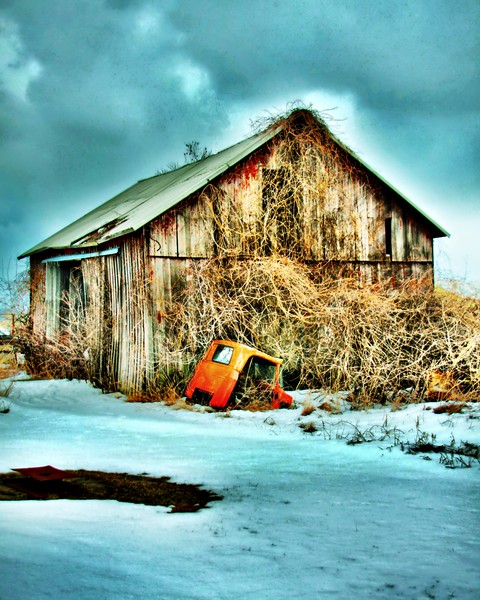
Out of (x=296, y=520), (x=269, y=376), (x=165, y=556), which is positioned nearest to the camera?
(x=165, y=556)

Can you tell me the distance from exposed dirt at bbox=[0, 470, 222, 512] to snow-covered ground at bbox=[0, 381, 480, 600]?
0.73ft

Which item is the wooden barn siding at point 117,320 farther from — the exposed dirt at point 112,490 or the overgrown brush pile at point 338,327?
the exposed dirt at point 112,490

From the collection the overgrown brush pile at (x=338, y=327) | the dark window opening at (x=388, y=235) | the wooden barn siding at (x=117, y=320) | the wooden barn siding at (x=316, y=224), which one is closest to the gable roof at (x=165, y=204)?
the wooden barn siding at (x=316, y=224)

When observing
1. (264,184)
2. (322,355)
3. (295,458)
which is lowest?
(295,458)

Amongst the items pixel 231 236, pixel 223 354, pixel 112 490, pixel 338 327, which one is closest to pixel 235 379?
pixel 223 354

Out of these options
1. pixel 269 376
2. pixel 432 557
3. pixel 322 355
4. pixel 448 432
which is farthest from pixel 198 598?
pixel 322 355

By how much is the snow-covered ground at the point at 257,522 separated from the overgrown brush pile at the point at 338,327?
2.41 metres

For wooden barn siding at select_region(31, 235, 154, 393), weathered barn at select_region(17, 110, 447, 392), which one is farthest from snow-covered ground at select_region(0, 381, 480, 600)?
weathered barn at select_region(17, 110, 447, 392)

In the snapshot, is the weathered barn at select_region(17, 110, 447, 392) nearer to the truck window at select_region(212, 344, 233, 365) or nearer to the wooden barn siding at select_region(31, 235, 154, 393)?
the wooden barn siding at select_region(31, 235, 154, 393)

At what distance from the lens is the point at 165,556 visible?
12.4 ft

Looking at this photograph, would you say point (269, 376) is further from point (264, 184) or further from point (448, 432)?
point (264, 184)

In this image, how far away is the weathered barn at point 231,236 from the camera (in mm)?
12641

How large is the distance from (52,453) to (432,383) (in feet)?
23.7

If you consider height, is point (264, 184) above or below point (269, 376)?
above
